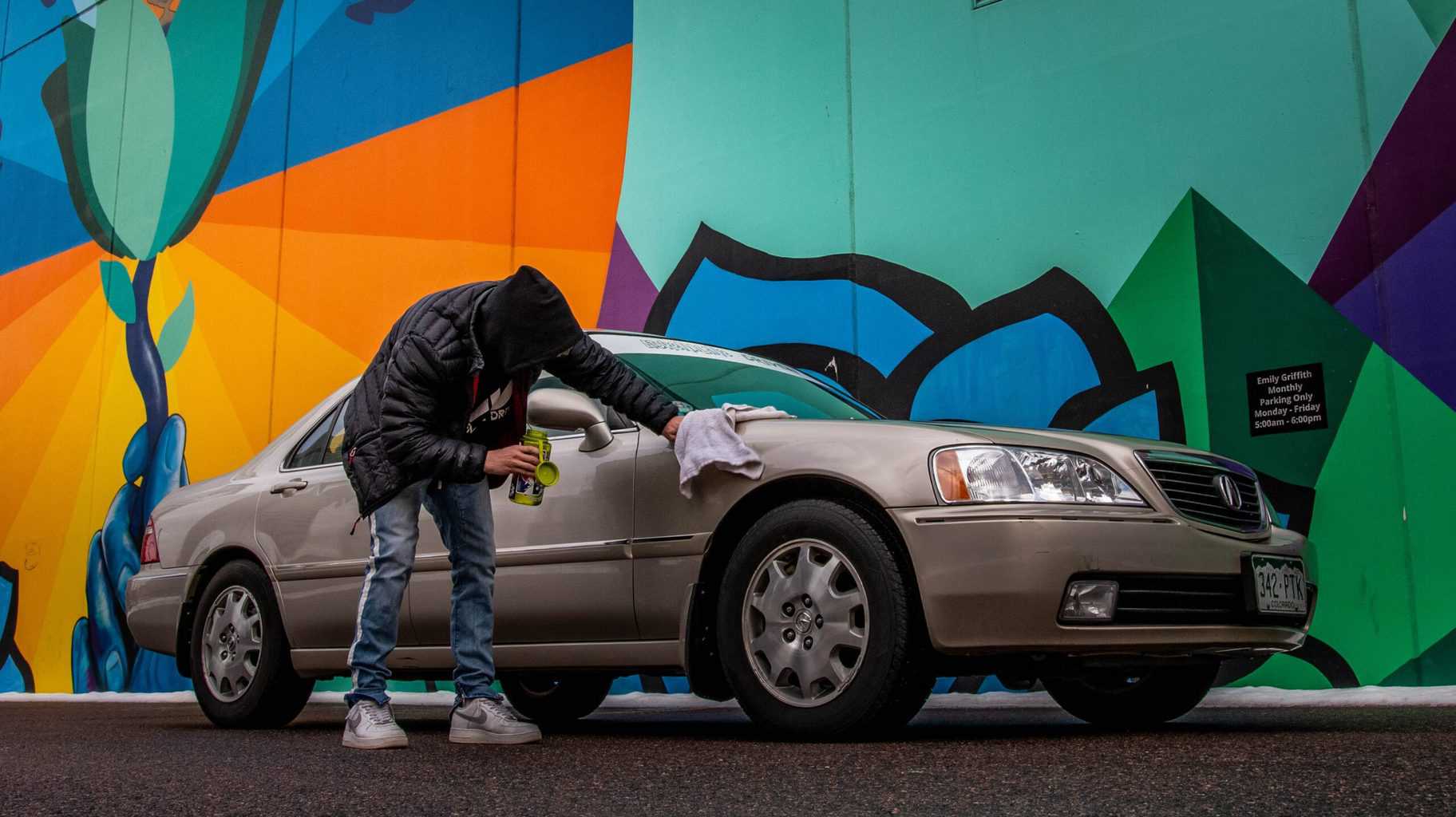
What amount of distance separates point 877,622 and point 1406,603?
10.9 ft

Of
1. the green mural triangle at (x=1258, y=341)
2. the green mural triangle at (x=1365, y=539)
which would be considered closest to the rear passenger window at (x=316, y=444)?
the green mural triangle at (x=1258, y=341)

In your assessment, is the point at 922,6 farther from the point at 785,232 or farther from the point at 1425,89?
the point at 1425,89

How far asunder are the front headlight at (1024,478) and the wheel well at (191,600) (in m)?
3.34

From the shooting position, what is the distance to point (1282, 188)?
6.44m

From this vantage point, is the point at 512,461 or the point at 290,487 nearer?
the point at 512,461

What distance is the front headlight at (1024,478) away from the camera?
3.64 m

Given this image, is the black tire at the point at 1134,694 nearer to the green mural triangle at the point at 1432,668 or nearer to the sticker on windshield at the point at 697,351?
the sticker on windshield at the point at 697,351

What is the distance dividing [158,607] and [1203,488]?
4299 mm

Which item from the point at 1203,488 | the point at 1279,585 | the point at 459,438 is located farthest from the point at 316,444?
the point at 1279,585

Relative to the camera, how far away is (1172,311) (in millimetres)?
6656

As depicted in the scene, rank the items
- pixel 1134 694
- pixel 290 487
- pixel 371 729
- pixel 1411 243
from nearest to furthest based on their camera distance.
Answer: pixel 371 729 < pixel 1134 694 < pixel 290 487 < pixel 1411 243

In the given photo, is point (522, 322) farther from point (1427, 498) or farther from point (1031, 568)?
point (1427, 498)

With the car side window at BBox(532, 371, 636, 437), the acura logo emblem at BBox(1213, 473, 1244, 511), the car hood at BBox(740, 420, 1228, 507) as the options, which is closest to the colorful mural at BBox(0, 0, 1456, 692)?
the acura logo emblem at BBox(1213, 473, 1244, 511)

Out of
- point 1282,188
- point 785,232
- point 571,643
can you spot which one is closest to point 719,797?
point 571,643
